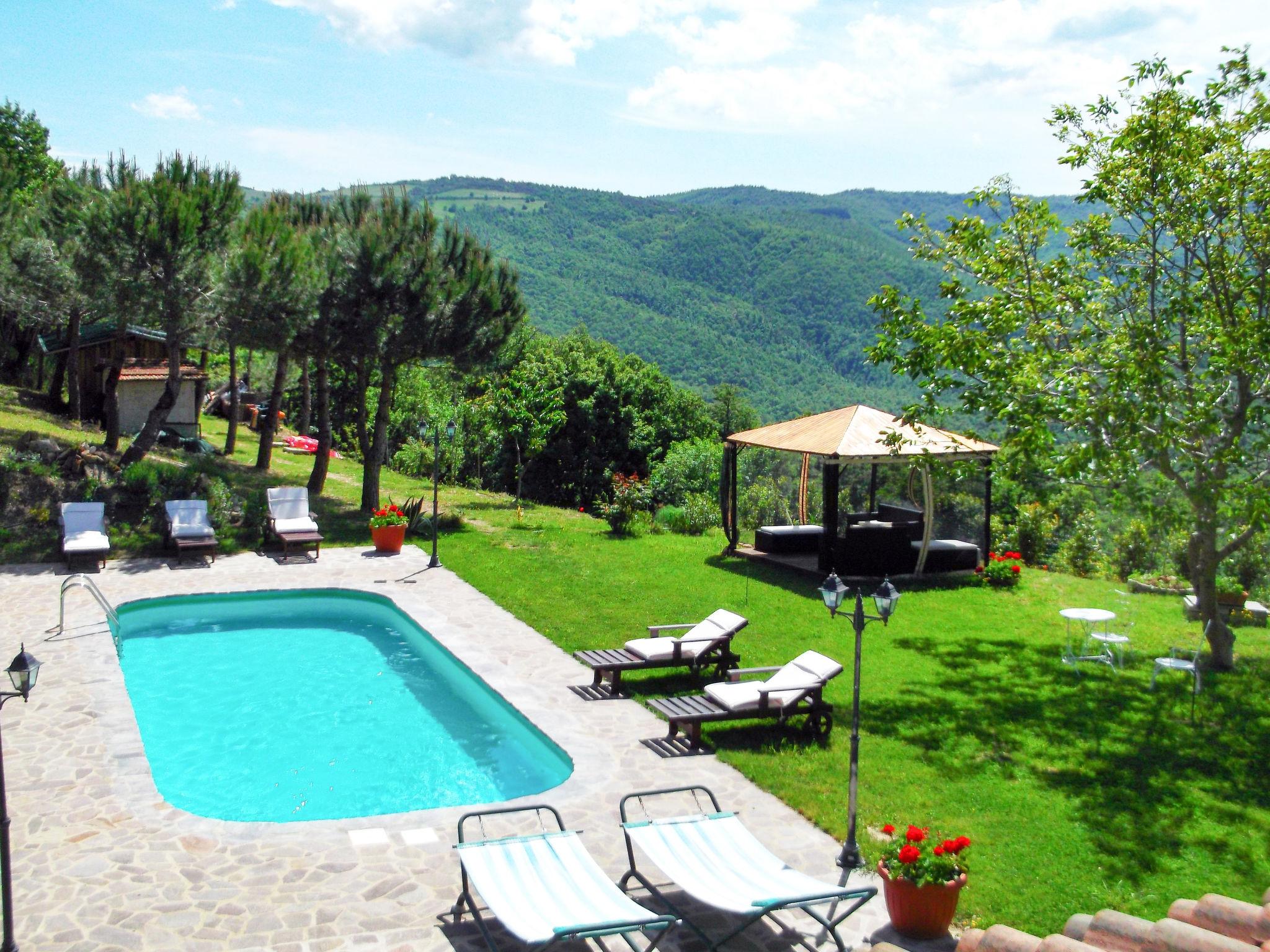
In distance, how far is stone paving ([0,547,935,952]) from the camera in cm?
620

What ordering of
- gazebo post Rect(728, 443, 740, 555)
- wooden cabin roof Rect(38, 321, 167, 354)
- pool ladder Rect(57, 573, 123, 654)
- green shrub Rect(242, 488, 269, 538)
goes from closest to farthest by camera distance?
pool ladder Rect(57, 573, 123, 654), gazebo post Rect(728, 443, 740, 555), green shrub Rect(242, 488, 269, 538), wooden cabin roof Rect(38, 321, 167, 354)

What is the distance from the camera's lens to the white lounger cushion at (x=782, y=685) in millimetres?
9492

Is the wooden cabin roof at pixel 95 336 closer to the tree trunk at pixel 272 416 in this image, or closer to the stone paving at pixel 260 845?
the tree trunk at pixel 272 416

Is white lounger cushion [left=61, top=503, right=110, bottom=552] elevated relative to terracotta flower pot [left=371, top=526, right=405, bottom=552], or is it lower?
elevated

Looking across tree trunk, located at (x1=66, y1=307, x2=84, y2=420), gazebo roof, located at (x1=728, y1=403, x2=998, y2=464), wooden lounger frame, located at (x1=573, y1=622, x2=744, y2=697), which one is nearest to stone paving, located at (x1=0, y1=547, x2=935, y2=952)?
wooden lounger frame, located at (x1=573, y1=622, x2=744, y2=697)

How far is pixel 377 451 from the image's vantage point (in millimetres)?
20938

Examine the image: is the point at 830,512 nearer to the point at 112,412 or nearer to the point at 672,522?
the point at 672,522

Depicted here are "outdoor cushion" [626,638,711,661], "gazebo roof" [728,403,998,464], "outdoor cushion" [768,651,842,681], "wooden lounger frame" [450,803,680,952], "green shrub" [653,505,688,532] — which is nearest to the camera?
"wooden lounger frame" [450,803,680,952]

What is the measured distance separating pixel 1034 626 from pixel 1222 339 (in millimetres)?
5136

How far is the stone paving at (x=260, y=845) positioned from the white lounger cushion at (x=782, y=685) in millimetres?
649

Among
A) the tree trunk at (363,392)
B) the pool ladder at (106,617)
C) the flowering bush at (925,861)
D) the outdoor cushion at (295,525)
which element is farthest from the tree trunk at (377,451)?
the flowering bush at (925,861)

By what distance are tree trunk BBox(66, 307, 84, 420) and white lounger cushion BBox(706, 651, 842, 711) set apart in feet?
69.6

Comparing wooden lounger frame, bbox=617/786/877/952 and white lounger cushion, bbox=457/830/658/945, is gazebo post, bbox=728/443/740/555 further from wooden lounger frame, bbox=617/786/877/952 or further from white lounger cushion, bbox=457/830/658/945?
white lounger cushion, bbox=457/830/658/945

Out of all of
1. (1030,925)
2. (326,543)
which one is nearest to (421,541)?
(326,543)
